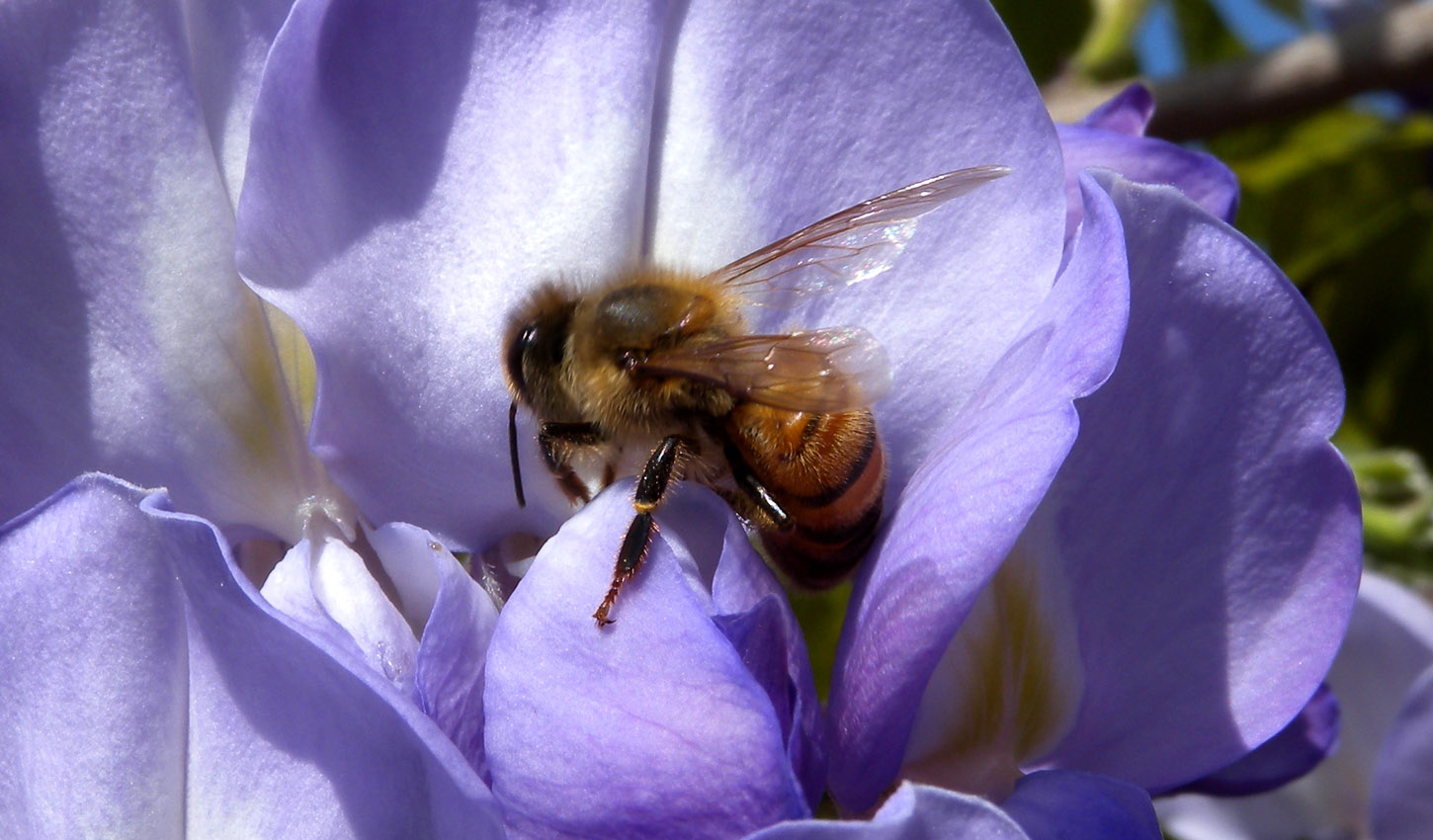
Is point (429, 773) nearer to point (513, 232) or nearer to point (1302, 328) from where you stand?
point (513, 232)

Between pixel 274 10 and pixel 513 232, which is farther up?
pixel 274 10

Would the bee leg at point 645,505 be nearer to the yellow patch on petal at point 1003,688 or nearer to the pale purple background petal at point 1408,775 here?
the yellow patch on petal at point 1003,688

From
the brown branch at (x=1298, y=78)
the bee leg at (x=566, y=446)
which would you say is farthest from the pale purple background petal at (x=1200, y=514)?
the brown branch at (x=1298, y=78)

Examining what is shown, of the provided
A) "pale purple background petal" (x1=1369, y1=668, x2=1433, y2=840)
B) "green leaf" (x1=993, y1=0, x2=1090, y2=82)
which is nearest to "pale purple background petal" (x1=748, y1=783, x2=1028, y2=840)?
"pale purple background petal" (x1=1369, y1=668, x2=1433, y2=840)

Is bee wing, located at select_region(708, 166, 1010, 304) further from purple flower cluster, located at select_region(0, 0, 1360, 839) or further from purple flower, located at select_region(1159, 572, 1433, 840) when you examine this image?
purple flower, located at select_region(1159, 572, 1433, 840)

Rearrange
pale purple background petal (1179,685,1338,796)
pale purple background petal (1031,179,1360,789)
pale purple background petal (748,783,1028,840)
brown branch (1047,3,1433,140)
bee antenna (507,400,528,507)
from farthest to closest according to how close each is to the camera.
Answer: brown branch (1047,3,1433,140)
pale purple background petal (1179,685,1338,796)
bee antenna (507,400,528,507)
pale purple background petal (1031,179,1360,789)
pale purple background petal (748,783,1028,840)

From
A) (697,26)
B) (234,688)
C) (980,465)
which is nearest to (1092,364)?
(980,465)

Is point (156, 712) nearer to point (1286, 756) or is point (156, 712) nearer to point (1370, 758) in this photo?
point (1286, 756)
